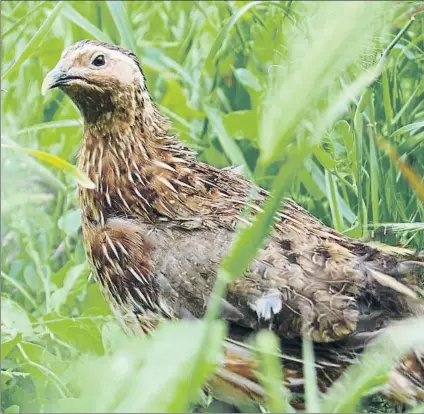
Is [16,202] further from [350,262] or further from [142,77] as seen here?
[350,262]

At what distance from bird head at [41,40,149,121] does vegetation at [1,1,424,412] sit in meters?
0.11

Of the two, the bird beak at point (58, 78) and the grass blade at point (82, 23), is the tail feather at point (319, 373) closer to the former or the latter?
the bird beak at point (58, 78)

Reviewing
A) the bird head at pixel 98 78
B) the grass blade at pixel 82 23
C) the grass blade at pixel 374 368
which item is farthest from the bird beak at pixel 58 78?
the grass blade at pixel 374 368

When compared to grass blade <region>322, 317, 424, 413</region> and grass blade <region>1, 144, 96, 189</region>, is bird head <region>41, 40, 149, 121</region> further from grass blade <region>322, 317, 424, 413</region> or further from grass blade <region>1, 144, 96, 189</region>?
grass blade <region>322, 317, 424, 413</region>

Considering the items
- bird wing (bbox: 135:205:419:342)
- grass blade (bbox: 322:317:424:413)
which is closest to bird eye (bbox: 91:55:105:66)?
bird wing (bbox: 135:205:419:342)

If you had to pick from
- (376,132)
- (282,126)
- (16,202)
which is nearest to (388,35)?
(376,132)

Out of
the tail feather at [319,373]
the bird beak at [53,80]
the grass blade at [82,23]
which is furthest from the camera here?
the grass blade at [82,23]

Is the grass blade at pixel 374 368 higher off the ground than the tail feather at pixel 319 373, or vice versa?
the grass blade at pixel 374 368

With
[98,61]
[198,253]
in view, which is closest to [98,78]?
[98,61]

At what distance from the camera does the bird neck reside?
2.73 meters

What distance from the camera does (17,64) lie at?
2.61m

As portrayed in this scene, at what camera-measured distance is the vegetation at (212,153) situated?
1443 millimetres

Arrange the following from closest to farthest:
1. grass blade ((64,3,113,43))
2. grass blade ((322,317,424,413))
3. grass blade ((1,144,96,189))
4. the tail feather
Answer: grass blade ((322,317,424,413)) < grass blade ((1,144,96,189)) < the tail feather < grass blade ((64,3,113,43))

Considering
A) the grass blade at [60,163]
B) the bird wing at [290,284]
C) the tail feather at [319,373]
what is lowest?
the tail feather at [319,373]
